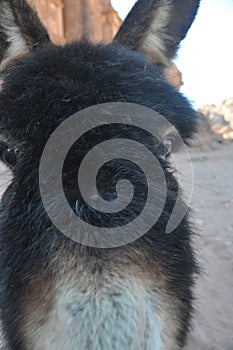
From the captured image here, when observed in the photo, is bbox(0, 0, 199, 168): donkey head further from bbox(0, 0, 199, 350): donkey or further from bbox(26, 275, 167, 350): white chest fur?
bbox(26, 275, 167, 350): white chest fur

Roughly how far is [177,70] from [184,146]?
96 cm

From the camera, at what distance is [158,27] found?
279cm

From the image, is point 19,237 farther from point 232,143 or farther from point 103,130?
point 232,143

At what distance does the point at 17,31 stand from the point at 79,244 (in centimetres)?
165

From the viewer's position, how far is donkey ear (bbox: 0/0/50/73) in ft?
8.09

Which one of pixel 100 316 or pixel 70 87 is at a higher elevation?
pixel 70 87

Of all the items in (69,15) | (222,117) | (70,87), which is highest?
(70,87)

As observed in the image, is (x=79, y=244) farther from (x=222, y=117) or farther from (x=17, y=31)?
(x=222, y=117)

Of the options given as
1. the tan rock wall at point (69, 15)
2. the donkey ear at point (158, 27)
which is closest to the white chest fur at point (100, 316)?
the donkey ear at point (158, 27)

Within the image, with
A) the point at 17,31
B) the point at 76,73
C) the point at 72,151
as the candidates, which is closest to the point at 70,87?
the point at 76,73

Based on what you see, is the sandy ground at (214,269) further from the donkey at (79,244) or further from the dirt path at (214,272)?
the donkey at (79,244)

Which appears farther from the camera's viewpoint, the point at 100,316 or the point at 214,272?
the point at 214,272

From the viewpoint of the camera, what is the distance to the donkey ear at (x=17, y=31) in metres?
2.46

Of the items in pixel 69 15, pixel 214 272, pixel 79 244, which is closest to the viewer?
pixel 79 244
